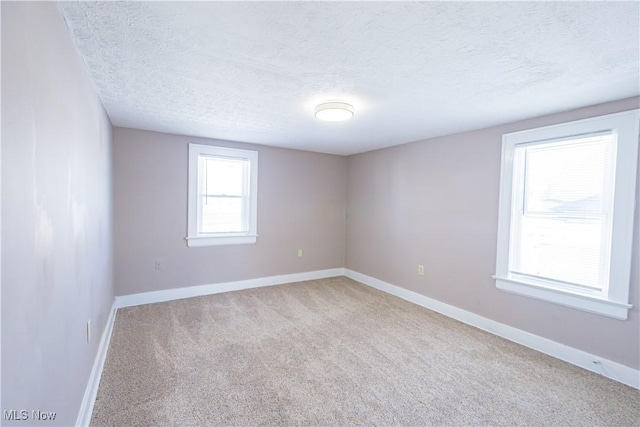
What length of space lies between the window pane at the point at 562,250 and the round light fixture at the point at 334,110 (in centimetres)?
214

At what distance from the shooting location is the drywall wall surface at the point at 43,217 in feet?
2.98

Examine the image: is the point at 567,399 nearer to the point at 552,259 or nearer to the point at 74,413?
the point at 552,259

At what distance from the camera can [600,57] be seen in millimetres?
1765

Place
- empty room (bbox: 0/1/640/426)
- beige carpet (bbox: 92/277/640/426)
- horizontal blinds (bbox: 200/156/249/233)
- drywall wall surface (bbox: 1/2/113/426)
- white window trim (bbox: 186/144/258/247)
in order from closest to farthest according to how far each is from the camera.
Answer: drywall wall surface (bbox: 1/2/113/426)
empty room (bbox: 0/1/640/426)
beige carpet (bbox: 92/277/640/426)
white window trim (bbox: 186/144/258/247)
horizontal blinds (bbox: 200/156/249/233)

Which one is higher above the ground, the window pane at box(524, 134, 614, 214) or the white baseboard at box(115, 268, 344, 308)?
the window pane at box(524, 134, 614, 214)

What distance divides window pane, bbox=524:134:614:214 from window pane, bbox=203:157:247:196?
12.0 ft

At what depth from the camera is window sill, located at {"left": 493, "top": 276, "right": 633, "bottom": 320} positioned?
7.96ft

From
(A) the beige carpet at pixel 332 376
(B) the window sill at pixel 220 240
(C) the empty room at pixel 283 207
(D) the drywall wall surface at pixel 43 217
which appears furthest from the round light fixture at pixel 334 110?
(B) the window sill at pixel 220 240

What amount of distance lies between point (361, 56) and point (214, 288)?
3.71m

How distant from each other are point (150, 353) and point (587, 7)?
368cm

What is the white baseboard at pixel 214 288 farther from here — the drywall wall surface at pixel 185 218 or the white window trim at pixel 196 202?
the white window trim at pixel 196 202

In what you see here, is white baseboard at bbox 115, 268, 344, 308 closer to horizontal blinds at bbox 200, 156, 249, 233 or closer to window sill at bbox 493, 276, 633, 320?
horizontal blinds at bbox 200, 156, 249, 233

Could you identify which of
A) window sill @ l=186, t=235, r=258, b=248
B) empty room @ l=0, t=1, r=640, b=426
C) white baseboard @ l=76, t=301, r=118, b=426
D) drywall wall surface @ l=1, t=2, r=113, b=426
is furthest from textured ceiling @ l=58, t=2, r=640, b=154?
white baseboard @ l=76, t=301, r=118, b=426

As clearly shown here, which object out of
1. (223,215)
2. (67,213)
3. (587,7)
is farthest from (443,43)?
(223,215)
